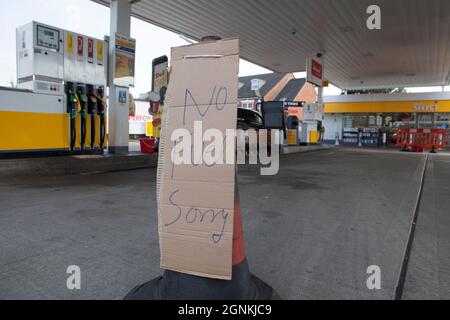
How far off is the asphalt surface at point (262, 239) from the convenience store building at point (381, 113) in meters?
18.8

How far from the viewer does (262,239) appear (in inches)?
129

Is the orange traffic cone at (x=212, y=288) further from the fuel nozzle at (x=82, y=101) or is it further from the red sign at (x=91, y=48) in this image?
the red sign at (x=91, y=48)

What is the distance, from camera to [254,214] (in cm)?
418

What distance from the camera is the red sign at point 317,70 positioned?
15.0 meters

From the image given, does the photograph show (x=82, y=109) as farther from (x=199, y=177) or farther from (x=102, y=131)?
(x=199, y=177)

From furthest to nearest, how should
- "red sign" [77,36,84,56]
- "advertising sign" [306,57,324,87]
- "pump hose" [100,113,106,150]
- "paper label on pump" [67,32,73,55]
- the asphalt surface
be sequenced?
"advertising sign" [306,57,324,87], "pump hose" [100,113,106,150], "red sign" [77,36,84,56], "paper label on pump" [67,32,73,55], the asphalt surface

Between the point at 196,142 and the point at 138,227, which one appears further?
the point at 138,227

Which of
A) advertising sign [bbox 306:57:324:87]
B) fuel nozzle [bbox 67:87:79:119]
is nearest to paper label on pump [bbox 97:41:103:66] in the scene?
fuel nozzle [bbox 67:87:79:119]

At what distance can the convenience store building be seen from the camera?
861 inches

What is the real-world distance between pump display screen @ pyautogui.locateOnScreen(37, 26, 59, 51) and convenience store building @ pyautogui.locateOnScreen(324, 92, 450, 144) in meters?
20.9

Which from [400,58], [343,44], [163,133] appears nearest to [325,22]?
[343,44]

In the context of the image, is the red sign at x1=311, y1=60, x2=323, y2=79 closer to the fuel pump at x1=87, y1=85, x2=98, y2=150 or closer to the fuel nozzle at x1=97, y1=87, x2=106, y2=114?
the fuel nozzle at x1=97, y1=87, x2=106, y2=114
